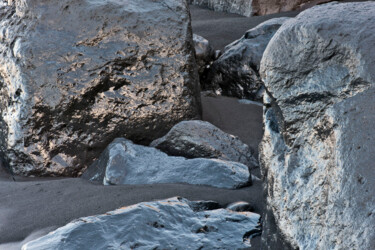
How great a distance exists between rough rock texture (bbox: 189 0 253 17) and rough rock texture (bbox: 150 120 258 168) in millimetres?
5923

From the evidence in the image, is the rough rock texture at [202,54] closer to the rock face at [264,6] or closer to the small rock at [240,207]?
the rock face at [264,6]

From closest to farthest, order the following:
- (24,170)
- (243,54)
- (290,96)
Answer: (290,96), (24,170), (243,54)

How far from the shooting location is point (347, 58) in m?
1.79

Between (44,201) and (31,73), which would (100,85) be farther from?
(44,201)

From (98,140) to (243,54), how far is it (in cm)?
232

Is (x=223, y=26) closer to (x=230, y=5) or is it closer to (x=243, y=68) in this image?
(x=230, y=5)

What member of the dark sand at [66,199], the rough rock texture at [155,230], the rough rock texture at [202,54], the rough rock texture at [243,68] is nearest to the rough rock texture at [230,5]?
the rough rock texture at [202,54]

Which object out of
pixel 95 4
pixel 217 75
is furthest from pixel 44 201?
pixel 217 75

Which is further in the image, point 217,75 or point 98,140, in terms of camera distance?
point 217,75

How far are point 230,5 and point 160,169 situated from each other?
7.24 meters

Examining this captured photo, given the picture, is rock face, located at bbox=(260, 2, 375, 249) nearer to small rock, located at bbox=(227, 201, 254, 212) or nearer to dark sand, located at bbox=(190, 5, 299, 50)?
small rock, located at bbox=(227, 201, 254, 212)

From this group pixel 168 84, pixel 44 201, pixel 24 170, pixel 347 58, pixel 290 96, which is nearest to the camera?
pixel 347 58

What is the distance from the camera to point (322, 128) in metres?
1.76

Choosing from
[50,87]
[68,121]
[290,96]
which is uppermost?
[290,96]
